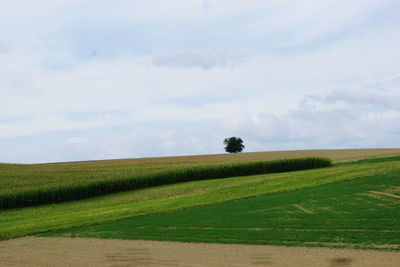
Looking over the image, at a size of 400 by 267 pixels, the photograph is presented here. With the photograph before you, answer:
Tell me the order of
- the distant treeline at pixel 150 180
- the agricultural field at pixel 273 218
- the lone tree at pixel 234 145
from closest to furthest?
the agricultural field at pixel 273 218 < the distant treeline at pixel 150 180 < the lone tree at pixel 234 145

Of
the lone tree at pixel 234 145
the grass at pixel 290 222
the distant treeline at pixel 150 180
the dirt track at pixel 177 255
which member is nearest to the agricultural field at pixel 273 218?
the grass at pixel 290 222

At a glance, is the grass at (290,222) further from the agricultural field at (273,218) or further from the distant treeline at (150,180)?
the distant treeline at (150,180)

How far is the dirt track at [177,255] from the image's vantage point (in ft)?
37.9

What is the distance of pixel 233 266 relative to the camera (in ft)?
37.4

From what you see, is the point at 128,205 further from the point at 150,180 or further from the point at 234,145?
the point at 234,145

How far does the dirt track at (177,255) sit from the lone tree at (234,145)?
75.6 m

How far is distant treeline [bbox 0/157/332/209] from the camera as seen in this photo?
1485 inches

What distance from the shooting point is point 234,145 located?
91625mm

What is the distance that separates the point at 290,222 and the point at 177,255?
5899mm

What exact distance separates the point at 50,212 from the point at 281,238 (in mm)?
23203

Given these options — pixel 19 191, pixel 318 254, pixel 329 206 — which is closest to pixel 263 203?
pixel 329 206

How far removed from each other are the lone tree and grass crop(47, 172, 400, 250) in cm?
6542

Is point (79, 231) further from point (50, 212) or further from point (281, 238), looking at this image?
point (50, 212)

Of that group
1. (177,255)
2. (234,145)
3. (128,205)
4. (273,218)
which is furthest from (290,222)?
(234,145)
